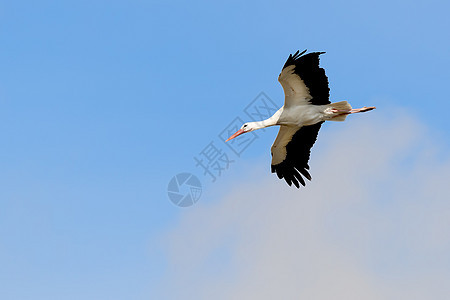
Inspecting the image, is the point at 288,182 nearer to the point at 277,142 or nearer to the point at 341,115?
the point at 277,142

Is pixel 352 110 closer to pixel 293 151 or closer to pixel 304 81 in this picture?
pixel 304 81

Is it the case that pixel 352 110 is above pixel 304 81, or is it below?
below

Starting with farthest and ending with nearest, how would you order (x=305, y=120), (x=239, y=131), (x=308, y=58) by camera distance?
(x=239, y=131), (x=305, y=120), (x=308, y=58)

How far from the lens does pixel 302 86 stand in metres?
15.9

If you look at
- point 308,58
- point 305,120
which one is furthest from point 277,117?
point 308,58

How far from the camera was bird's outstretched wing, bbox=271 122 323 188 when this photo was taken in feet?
57.1

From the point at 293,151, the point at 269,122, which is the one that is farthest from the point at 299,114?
the point at 293,151

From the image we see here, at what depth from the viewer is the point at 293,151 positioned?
58.5 ft

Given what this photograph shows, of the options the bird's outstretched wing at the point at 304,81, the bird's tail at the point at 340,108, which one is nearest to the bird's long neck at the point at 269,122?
the bird's outstretched wing at the point at 304,81

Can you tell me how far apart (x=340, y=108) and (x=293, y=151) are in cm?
220

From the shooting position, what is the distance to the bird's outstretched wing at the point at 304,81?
15.4 m

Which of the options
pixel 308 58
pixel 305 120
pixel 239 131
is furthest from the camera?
pixel 239 131

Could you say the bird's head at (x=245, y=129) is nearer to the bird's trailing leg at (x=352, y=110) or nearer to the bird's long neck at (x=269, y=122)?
the bird's long neck at (x=269, y=122)

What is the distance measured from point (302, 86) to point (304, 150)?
224cm
